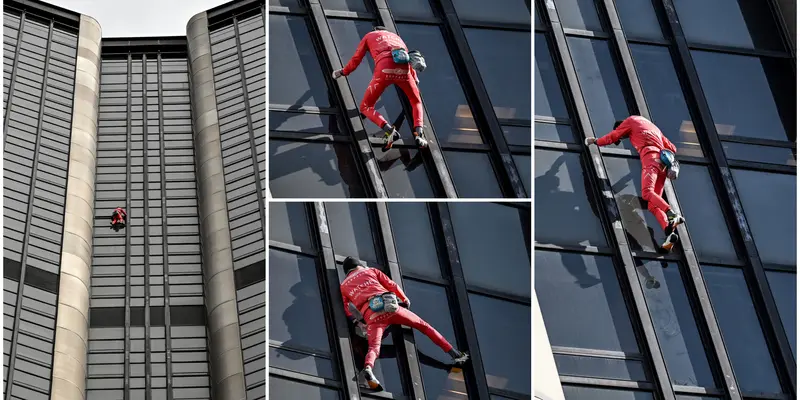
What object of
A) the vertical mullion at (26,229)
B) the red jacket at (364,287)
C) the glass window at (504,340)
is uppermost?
the vertical mullion at (26,229)

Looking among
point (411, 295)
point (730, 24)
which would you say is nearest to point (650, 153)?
point (730, 24)

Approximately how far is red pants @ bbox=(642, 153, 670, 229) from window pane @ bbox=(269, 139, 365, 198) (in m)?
5.16

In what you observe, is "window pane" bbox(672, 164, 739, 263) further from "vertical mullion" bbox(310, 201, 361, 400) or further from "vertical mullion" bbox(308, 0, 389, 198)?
"vertical mullion" bbox(310, 201, 361, 400)

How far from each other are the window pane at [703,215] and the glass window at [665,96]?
1.56 feet

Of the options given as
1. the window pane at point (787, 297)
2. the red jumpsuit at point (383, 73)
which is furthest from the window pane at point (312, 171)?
the window pane at point (787, 297)

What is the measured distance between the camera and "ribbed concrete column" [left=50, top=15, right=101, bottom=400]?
1195 inches

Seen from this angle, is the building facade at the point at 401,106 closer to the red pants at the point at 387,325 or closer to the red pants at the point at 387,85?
the red pants at the point at 387,85

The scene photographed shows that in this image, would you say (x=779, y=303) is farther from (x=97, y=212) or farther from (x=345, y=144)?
(x=97, y=212)

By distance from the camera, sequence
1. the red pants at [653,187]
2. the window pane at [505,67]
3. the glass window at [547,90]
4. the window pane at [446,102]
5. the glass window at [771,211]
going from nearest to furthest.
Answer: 1. the window pane at [446,102]
2. the window pane at [505,67]
3. the red pants at [653,187]
4. the glass window at [771,211]
5. the glass window at [547,90]

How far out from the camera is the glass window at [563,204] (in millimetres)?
21891

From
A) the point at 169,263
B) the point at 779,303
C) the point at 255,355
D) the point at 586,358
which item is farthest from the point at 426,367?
the point at 169,263

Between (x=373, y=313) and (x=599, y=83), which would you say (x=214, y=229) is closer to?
(x=599, y=83)

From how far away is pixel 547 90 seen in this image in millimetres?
23453

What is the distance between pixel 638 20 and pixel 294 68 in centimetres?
791
